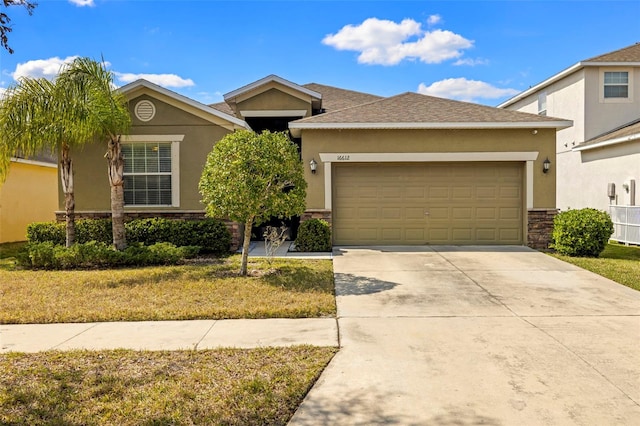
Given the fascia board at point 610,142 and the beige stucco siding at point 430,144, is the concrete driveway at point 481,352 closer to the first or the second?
the beige stucco siding at point 430,144

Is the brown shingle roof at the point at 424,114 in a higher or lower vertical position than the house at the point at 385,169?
higher

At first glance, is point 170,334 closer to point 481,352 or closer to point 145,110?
point 481,352

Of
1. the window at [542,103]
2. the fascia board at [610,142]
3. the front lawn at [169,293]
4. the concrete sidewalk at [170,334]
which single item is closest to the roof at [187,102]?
the front lawn at [169,293]

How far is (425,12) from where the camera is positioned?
12688mm

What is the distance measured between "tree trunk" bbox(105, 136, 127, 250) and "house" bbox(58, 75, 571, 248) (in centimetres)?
153

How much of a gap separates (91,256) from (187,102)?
475 cm

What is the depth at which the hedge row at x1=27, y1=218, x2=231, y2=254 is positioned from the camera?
38.8 feet

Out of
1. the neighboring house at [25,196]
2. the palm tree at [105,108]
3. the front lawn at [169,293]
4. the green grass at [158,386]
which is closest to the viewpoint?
the green grass at [158,386]

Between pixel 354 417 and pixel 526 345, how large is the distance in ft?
8.58

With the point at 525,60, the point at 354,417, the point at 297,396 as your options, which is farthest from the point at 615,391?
the point at 525,60

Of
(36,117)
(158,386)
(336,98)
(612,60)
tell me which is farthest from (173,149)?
(612,60)

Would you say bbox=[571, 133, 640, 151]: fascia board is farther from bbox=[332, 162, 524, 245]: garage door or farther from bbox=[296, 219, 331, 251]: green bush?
bbox=[296, 219, 331, 251]: green bush

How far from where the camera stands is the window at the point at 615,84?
17.2 metres

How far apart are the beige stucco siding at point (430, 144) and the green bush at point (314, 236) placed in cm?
73
